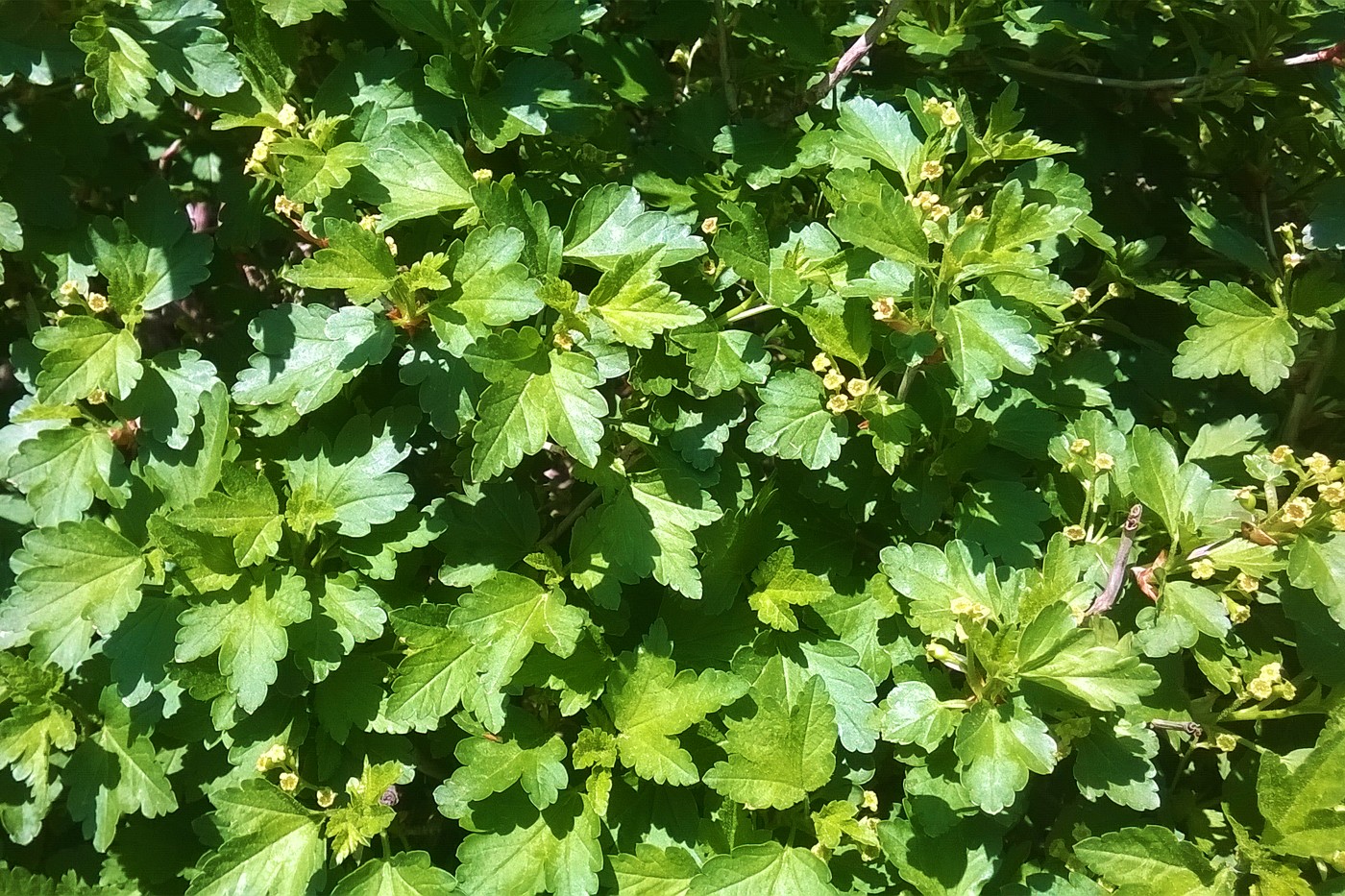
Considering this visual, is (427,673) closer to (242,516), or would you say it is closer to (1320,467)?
(242,516)

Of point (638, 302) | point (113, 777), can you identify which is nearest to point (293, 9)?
point (638, 302)

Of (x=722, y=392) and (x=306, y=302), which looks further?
(x=306, y=302)

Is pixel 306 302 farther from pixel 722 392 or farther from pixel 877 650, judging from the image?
pixel 877 650

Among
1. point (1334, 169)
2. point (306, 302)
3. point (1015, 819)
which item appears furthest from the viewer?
point (1334, 169)

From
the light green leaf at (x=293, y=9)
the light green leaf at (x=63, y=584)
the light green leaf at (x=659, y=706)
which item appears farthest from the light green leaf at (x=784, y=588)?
the light green leaf at (x=293, y=9)

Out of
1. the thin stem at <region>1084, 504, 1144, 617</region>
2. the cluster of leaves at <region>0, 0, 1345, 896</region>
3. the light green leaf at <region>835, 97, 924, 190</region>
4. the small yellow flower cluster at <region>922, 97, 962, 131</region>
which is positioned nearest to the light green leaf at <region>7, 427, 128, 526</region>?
the cluster of leaves at <region>0, 0, 1345, 896</region>

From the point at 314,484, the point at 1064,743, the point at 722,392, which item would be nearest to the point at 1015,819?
the point at 1064,743

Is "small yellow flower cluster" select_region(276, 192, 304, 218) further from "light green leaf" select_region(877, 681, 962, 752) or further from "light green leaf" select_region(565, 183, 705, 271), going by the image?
"light green leaf" select_region(877, 681, 962, 752)

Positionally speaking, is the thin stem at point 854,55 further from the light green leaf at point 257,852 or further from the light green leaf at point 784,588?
the light green leaf at point 257,852
